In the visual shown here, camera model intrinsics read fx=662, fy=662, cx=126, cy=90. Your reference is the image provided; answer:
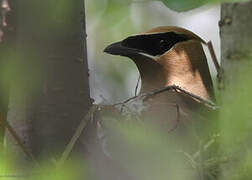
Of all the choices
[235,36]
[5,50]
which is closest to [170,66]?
[5,50]

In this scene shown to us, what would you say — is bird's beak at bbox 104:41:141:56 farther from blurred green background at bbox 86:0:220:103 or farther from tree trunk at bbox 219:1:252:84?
tree trunk at bbox 219:1:252:84

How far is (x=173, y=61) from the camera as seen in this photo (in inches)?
146

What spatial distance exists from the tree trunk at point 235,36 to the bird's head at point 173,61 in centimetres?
169

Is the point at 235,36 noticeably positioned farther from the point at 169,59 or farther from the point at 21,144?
the point at 169,59

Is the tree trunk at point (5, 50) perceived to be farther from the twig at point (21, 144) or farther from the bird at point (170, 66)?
the bird at point (170, 66)

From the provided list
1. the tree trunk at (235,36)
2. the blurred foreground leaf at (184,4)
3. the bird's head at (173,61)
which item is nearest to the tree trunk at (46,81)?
the tree trunk at (235,36)

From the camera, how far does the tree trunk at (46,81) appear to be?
7.04 ft

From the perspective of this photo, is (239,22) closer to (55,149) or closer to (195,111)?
(55,149)

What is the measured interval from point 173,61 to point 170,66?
0.03 meters

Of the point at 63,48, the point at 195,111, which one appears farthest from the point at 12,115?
the point at 195,111

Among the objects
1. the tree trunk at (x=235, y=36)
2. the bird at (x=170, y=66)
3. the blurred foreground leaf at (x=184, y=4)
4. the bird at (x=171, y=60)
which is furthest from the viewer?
the bird at (x=171, y=60)

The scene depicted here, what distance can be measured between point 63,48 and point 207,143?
2.02 ft

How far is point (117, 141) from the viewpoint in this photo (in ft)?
8.74

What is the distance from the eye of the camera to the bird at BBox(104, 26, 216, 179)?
10.5ft
